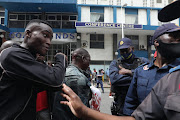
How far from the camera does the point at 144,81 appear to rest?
1.84 metres

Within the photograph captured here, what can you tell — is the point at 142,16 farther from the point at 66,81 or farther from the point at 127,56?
the point at 66,81

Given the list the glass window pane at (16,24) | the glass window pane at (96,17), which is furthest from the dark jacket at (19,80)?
the glass window pane at (16,24)

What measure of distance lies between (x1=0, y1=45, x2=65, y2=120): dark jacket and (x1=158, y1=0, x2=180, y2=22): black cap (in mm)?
995

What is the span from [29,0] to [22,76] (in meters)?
15.3

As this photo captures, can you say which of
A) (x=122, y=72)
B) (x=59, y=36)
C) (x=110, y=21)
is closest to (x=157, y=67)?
(x=122, y=72)

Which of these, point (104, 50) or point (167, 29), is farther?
point (104, 50)

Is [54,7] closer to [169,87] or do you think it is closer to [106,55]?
[106,55]

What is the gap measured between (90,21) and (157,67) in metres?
15.8

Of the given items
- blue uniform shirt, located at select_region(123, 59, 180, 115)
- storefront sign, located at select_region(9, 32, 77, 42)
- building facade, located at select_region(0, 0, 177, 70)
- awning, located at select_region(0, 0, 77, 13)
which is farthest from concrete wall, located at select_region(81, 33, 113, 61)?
blue uniform shirt, located at select_region(123, 59, 180, 115)

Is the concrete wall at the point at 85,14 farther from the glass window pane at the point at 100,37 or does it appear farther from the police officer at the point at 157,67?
the police officer at the point at 157,67

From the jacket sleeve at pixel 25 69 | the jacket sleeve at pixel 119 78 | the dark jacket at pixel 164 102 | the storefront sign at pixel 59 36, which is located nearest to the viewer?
the dark jacket at pixel 164 102

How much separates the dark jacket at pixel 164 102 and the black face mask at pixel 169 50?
0.64 metres

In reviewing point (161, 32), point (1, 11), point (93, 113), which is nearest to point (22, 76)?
point (93, 113)

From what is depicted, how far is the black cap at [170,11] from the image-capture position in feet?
3.39
